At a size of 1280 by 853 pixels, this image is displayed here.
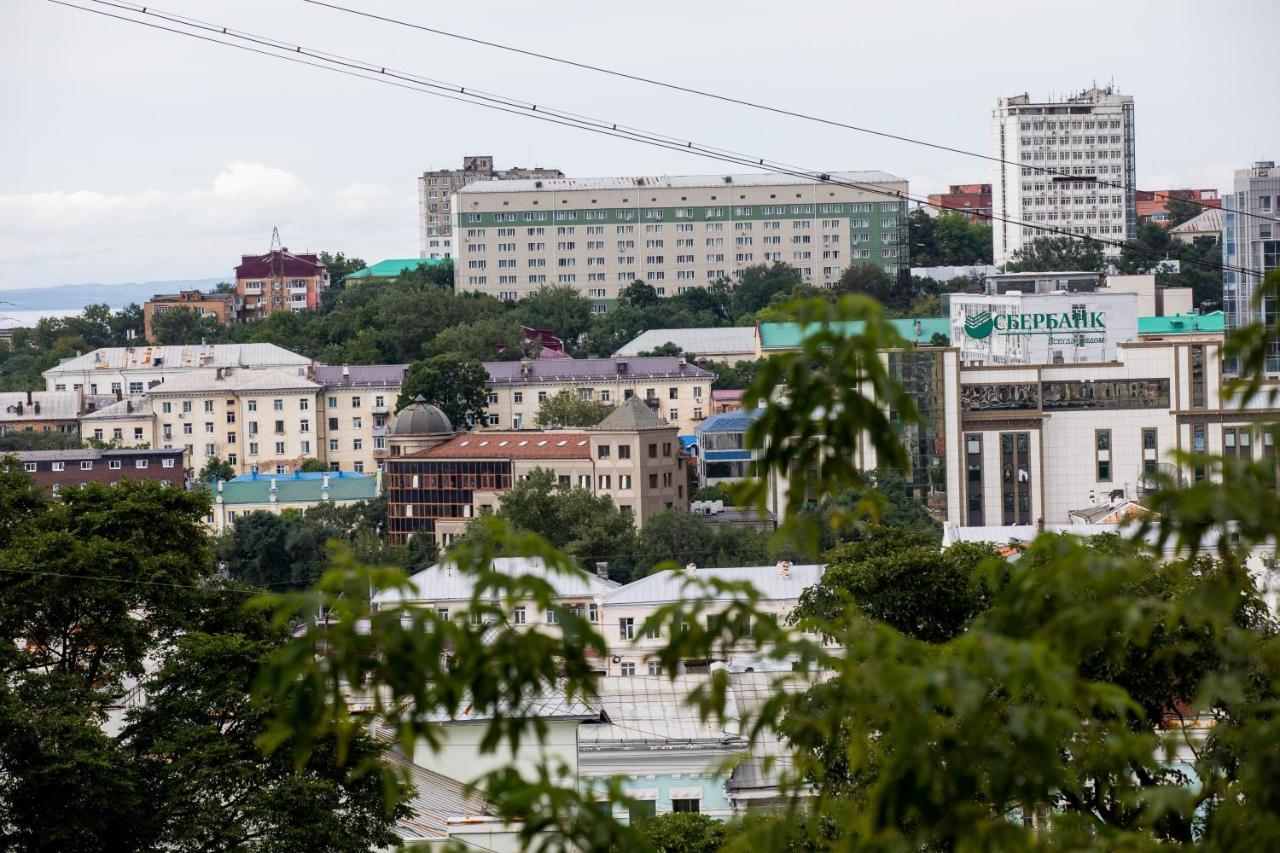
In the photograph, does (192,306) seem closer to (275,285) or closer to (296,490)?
(275,285)

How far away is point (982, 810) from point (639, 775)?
683 inches

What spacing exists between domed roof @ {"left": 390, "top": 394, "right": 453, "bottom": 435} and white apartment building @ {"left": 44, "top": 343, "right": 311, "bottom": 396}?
2086 cm

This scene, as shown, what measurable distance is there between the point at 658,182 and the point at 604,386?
34467mm

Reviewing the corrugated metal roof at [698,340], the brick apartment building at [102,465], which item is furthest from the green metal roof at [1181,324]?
the brick apartment building at [102,465]

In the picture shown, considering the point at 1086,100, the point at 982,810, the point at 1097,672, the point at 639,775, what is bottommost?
the point at 639,775

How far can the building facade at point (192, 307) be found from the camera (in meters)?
105

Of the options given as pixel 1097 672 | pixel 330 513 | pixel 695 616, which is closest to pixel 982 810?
pixel 695 616

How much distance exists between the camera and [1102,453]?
58562mm

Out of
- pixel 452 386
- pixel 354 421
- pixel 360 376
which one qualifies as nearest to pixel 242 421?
pixel 354 421

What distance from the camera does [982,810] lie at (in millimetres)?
5309

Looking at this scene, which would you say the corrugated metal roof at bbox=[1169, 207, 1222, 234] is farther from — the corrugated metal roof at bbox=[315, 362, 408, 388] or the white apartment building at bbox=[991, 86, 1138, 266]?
the corrugated metal roof at bbox=[315, 362, 408, 388]

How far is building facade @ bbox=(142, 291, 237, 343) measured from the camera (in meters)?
105

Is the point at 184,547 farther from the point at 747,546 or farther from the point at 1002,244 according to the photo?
the point at 1002,244

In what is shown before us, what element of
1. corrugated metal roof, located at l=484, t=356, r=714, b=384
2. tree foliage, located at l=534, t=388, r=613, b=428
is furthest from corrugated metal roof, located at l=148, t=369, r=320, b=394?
tree foliage, located at l=534, t=388, r=613, b=428
